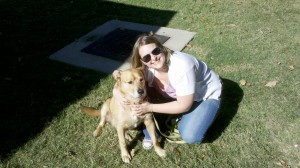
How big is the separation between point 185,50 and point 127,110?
2874mm

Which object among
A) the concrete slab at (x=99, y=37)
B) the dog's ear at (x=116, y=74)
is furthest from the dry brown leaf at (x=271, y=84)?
the dog's ear at (x=116, y=74)

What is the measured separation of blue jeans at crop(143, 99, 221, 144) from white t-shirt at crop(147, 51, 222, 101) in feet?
0.36

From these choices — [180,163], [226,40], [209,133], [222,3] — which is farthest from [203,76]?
[222,3]

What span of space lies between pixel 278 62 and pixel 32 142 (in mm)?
4210

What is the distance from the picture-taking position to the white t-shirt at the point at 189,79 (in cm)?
366

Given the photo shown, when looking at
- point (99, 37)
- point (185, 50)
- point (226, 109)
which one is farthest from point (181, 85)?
point (99, 37)

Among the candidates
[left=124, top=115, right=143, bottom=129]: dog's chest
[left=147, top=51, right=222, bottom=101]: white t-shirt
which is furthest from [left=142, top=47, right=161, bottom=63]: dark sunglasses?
[left=124, top=115, right=143, bottom=129]: dog's chest

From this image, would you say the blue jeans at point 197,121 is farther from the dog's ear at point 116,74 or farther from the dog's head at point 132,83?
the dog's ear at point 116,74

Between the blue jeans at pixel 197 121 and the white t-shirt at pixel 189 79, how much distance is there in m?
0.11

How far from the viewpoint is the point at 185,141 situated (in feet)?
13.6

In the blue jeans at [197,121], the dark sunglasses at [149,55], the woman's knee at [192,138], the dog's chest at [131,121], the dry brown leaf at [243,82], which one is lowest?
the dry brown leaf at [243,82]

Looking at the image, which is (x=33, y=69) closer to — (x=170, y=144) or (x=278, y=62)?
(x=170, y=144)

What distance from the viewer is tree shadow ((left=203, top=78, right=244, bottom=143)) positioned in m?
4.37

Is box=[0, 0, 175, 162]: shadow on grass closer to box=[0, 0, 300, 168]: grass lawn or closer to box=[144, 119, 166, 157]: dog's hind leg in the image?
box=[0, 0, 300, 168]: grass lawn
